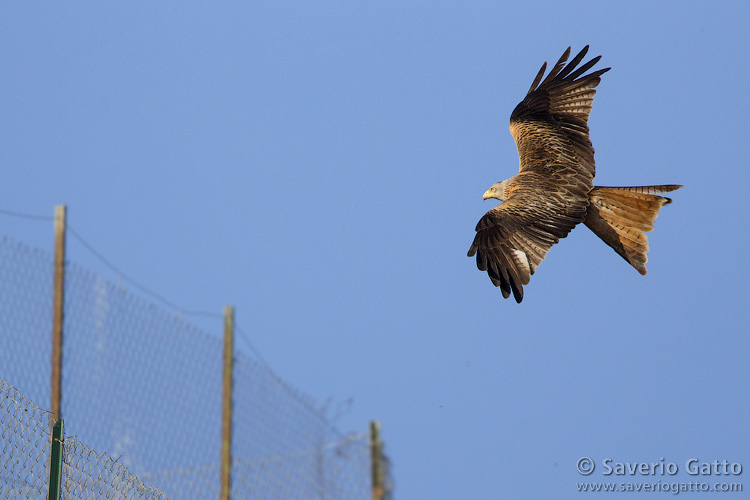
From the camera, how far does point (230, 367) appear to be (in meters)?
5.73

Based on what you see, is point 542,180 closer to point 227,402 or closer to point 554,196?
point 554,196

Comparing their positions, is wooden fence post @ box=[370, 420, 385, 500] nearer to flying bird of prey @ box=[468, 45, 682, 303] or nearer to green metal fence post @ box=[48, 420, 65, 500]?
green metal fence post @ box=[48, 420, 65, 500]

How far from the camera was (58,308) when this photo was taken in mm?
6328

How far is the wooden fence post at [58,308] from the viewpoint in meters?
6.14

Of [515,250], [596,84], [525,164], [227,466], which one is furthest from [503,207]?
[227,466]

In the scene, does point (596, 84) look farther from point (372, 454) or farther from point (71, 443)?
point (71, 443)

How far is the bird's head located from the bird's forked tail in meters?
0.87

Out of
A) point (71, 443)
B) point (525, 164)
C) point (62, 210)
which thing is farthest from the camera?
point (525, 164)

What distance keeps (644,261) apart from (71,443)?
6.53 meters

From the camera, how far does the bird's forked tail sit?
9.10 metres

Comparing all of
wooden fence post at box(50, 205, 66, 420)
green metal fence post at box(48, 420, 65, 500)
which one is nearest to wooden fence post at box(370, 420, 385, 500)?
green metal fence post at box(48, 420, 65, 500)

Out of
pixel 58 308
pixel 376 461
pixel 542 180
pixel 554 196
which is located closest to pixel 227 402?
pixel 58 308

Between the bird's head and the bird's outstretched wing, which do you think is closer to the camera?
the bird's outstretched wing

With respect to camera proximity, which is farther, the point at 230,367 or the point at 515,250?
the point at 515,250
